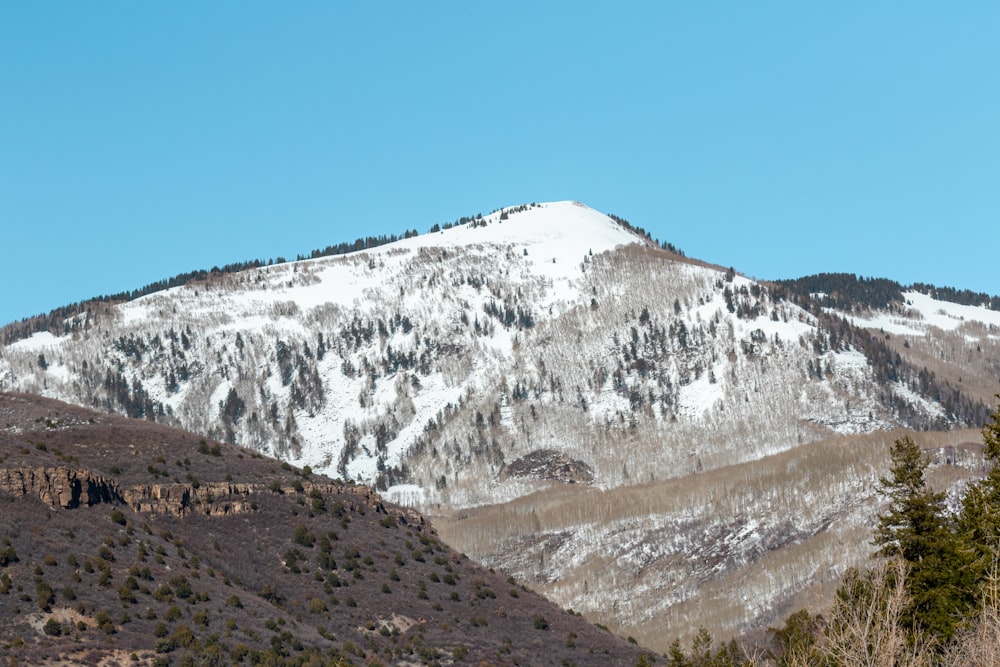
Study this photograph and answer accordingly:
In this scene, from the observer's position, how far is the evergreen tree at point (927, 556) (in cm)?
5716

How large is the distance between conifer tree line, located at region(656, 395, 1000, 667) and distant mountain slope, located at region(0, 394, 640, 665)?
5155cm

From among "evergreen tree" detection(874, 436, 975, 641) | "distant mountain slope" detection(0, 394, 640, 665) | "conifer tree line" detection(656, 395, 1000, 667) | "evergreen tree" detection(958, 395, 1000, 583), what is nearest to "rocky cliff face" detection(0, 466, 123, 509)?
"distant mountain slope" detection(0, 394, 640, 665)

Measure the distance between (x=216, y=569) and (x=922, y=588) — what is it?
86.2 m

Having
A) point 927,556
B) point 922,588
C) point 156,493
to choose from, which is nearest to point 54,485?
point 156,493

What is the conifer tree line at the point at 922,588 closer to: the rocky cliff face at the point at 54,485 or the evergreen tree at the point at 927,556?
the evergreen tree at the point at 927,556

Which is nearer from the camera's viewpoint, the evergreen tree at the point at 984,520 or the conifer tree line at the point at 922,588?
the conifer tree line at the point at 922,588

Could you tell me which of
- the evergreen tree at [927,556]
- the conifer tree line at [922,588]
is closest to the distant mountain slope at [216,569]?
the evergreen tree at [927,556]

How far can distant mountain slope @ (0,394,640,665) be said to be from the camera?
358 feet

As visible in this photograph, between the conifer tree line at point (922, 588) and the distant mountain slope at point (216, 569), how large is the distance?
169ft

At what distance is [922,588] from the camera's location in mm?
58875

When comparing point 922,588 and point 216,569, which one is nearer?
point 922,588

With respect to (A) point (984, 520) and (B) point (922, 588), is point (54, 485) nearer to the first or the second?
(B) point (922, 588)

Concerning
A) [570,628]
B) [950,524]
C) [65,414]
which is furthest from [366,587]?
[950,524]

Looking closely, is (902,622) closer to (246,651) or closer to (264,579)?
(246,651)
